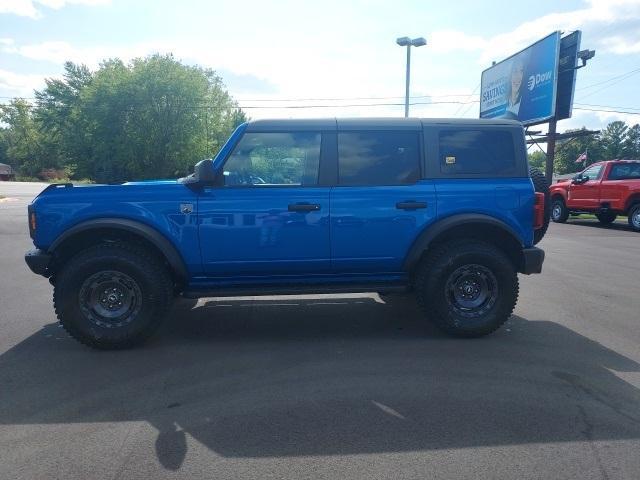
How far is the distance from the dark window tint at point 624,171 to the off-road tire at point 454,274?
12.9 m

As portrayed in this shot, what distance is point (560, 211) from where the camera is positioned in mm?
17812

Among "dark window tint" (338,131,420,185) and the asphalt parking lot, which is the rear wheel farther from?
"dark window tint" (338,131,420,185)

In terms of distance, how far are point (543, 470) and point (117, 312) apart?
366 centimetres

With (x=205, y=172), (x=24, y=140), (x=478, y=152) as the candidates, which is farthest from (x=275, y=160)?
(x=24, y=140)

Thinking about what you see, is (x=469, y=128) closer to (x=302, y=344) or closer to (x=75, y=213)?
(x=302, y=344)

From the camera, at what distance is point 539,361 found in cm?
426

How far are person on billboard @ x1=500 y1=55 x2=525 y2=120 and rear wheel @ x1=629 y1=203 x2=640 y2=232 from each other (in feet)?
36.7

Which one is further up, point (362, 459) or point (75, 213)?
point (75, 213)

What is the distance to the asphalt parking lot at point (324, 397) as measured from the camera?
9.11ft

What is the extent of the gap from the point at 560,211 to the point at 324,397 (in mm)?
16756

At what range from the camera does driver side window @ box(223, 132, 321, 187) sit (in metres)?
4.69

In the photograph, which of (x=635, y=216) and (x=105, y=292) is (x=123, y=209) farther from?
(x=635, y=216)

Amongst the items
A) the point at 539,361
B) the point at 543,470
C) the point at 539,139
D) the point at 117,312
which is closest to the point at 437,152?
the point at 539,361

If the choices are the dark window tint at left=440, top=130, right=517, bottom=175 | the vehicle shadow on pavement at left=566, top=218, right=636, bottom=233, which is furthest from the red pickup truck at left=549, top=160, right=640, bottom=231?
the dark window tint at left=440, top=130, right=517, bottom=175
